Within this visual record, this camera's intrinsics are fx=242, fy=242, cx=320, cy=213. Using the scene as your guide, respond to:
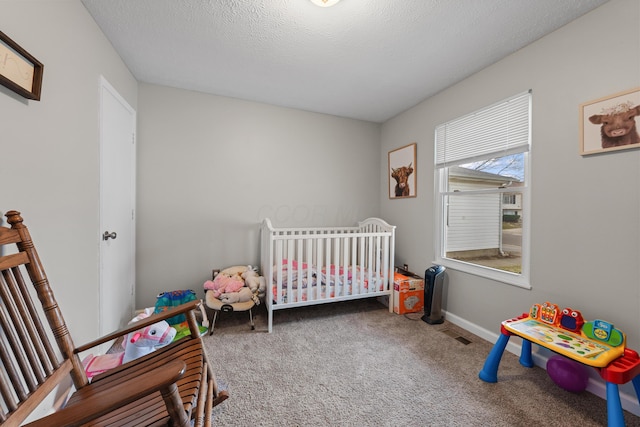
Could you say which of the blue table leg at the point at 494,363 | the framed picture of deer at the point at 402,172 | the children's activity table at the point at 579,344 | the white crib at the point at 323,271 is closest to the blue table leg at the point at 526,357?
the children's activity table at the point at 579,344

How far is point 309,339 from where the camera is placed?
6.71ft

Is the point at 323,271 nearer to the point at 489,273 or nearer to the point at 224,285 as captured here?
the point at 224,285

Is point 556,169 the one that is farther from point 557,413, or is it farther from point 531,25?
point 557,413

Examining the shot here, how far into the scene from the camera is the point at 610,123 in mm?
1404

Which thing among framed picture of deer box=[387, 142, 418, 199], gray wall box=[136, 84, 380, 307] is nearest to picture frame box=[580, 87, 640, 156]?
framed picture of deer box=[387, 142, 418, 199]

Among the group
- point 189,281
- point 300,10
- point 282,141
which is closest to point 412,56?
point 300,10

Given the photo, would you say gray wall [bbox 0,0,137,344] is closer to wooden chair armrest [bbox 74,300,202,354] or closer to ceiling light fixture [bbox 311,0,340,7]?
wooden chair armrest [bbox 74,300,202,354]

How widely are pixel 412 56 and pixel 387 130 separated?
139 centimetres

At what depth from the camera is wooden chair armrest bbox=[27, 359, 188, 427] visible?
561 mm

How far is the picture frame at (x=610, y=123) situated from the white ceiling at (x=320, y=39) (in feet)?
1.94

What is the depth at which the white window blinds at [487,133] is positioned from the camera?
6.07 ft

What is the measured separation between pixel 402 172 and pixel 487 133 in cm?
101

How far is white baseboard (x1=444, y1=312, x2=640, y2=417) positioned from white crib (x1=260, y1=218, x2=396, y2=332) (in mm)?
671

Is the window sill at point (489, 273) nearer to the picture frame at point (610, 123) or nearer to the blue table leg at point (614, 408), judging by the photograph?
the blue table leg at point (614, 408)
